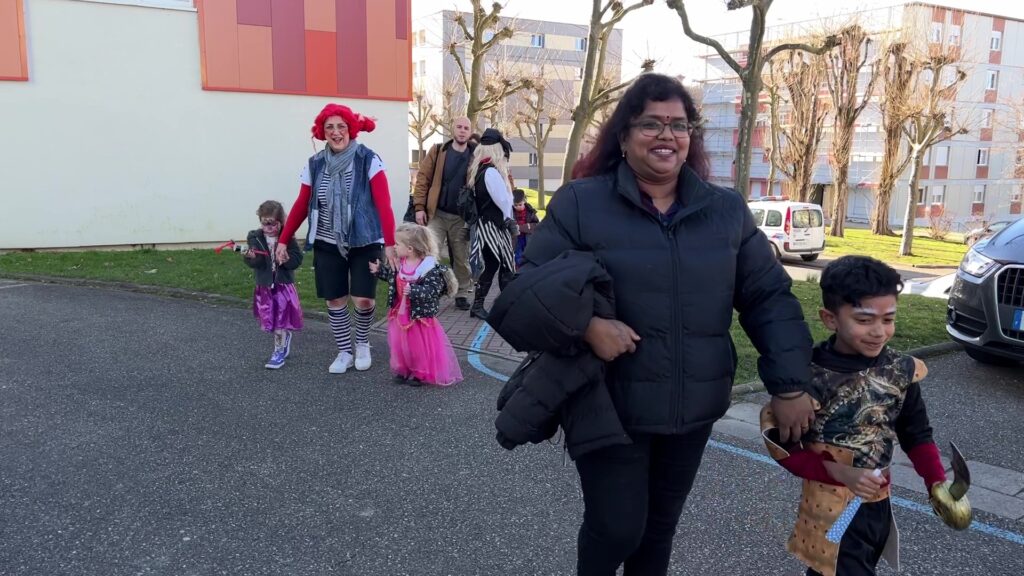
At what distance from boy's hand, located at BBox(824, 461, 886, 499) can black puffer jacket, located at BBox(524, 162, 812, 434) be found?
0.39 metres

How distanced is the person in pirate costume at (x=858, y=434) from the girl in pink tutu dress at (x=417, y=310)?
3.29 m

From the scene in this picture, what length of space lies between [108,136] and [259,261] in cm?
798

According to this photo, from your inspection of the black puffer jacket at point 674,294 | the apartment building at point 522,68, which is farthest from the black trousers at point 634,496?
the apartment building at point 522,68

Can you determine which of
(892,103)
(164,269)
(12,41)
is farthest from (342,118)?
(892,103)

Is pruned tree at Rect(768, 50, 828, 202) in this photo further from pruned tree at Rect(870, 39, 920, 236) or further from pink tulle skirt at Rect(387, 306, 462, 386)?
pink tulle skirt at Rect(387, 306, 462, 386)

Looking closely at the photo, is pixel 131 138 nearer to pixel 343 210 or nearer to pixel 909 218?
pixel 343 210

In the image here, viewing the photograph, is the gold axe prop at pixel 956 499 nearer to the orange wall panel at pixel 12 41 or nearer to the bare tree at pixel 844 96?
the orange wall panel at pixel 12 41

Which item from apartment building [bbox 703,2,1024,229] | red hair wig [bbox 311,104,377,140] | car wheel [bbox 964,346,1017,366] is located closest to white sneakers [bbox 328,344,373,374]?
red hair wig [bbox 311,104,377,140]

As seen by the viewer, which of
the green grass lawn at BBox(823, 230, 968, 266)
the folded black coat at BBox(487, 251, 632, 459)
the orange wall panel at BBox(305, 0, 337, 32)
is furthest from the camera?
the green grass lawn at BBox(823, 230, 968, 266)

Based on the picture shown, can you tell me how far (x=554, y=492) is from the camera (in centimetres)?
367

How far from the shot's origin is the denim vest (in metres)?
5.30

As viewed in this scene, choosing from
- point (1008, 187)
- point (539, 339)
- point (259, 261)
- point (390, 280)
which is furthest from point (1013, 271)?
point (1008, 187)

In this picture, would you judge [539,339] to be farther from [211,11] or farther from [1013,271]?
[211,11]

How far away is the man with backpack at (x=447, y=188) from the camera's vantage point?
7.77 metres
